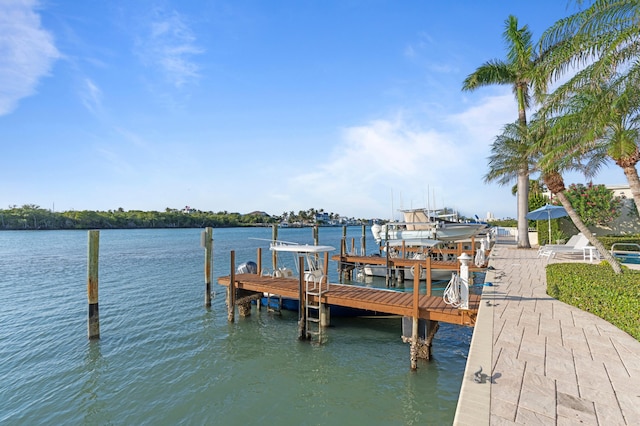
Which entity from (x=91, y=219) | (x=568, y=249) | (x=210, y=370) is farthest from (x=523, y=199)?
(x=91, y=219)

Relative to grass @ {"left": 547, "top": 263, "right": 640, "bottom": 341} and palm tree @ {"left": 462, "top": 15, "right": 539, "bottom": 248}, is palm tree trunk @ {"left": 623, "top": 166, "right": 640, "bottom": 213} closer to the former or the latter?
grass @ {"left": 547, "top": 263, "right": 640, "bottom": 341}

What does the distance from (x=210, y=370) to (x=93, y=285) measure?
5234 mm

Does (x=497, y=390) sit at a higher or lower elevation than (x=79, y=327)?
higher

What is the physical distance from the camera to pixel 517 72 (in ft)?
69.2

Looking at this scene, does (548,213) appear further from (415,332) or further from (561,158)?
(415,332)

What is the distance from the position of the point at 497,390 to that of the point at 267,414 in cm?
479

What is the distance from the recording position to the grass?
6184 millimetres

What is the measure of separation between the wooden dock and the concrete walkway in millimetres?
848

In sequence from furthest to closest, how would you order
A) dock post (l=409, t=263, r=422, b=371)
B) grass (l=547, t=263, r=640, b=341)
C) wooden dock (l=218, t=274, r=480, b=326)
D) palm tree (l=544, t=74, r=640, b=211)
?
palm tree (l=544, t=74, r=640, b=211), dock post (l=409, t=263, r=422, b=371), wooden dock (l=218, t=274, r=480, b=326), grass (l=547, t=263, r=640, b=341)

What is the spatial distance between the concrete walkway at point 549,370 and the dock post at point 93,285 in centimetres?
1138

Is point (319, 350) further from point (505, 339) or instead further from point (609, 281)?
point (609, 281)

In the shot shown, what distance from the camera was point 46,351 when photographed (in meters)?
10.7

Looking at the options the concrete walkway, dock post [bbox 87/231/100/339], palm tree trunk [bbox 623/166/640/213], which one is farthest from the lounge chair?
dock post [bbox 87/231/100/339]

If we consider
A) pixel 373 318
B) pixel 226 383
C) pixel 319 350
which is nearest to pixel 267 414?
pixel 226 383
